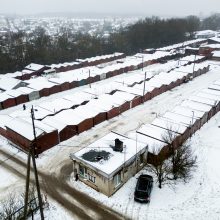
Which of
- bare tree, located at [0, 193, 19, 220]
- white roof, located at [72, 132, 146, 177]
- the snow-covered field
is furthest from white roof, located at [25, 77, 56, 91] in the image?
bare tree, located at [0, 193, 19, 220]

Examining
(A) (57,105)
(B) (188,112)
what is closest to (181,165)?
(B) (188,112)

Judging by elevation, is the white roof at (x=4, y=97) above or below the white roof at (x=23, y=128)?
below

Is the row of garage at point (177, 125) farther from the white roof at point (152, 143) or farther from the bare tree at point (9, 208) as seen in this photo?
the bare tree at point (9, 208)

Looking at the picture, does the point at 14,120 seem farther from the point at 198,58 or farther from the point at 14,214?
the point at 198,58

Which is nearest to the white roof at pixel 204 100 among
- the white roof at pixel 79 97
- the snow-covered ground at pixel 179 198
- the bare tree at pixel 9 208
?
Answer: the snow-covered ground at pixel 179 198

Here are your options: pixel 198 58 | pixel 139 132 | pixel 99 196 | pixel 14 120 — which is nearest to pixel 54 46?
pixel 198 58

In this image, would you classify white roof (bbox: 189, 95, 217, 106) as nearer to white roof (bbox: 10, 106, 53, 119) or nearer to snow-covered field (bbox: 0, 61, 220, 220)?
snow-covered field (bbox: 0, 61, 220, 220)
